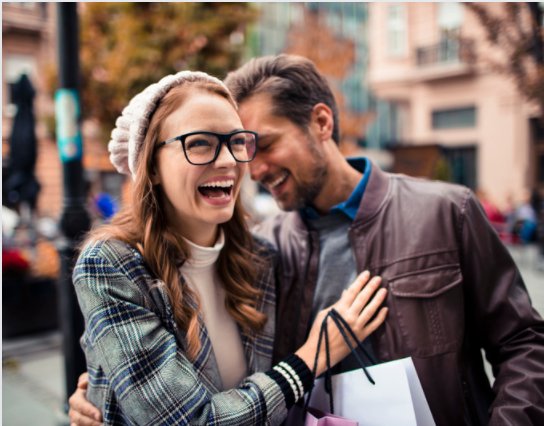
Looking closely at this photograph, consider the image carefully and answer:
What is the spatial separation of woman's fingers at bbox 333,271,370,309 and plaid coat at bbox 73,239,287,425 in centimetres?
39

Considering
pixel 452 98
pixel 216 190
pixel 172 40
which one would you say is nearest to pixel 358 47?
pixel 452 98

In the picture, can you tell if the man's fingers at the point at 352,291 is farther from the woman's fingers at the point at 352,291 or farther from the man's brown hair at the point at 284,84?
the man's brown hair at the point at 284,84

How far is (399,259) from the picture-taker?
1648mm

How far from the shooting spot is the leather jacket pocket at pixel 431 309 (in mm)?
1550

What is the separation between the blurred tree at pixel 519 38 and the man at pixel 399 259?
2.71 meters

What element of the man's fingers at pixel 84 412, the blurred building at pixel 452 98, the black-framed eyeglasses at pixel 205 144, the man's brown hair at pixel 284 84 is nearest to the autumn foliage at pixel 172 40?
the blurred building at pixel 452 98

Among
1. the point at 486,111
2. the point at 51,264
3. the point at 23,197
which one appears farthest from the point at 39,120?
the point at 486,111

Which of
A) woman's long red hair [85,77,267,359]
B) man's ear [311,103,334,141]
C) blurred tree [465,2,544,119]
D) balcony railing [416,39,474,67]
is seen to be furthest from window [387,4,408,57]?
woman's long red hair [85,77,267,359]

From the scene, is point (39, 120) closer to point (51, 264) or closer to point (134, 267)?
point (51, 264)

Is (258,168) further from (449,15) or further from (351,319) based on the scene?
(449,15)

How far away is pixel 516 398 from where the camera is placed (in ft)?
4.66

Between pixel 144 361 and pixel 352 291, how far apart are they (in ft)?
2.47

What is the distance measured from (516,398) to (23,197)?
27.4ft

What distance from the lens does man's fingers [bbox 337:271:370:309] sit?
1591mm
